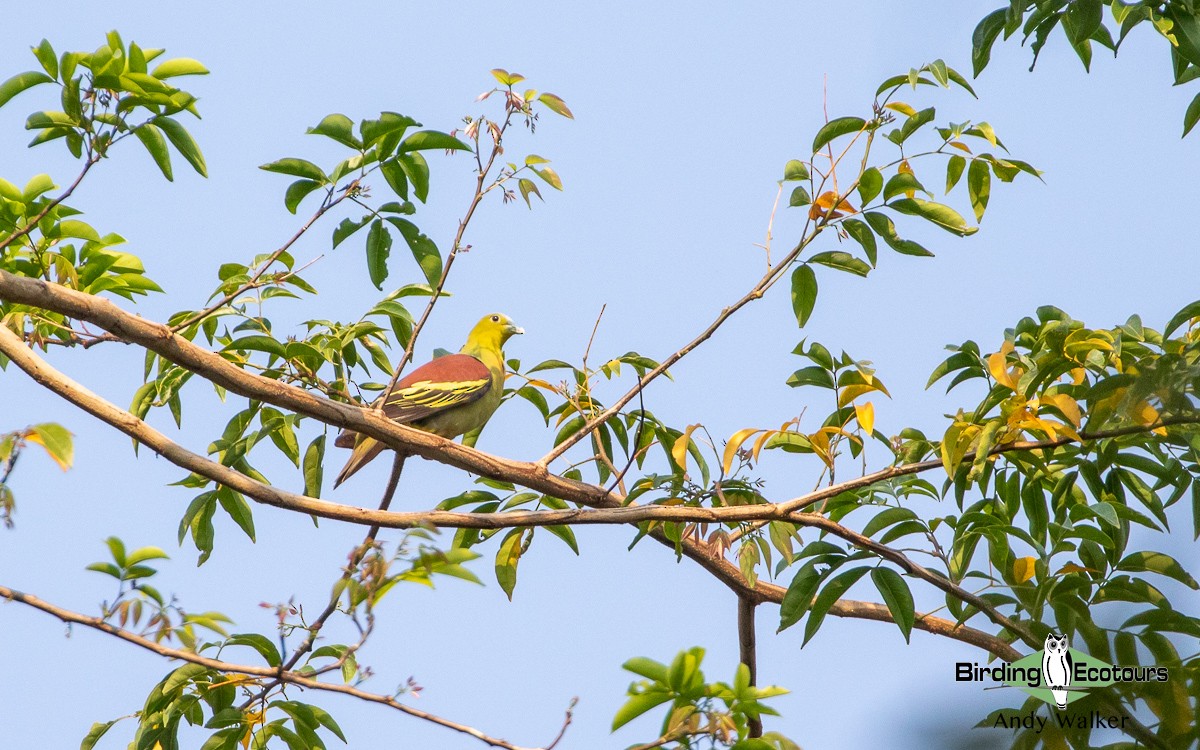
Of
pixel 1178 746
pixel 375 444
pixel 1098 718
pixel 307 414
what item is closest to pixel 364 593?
pixel 307 414

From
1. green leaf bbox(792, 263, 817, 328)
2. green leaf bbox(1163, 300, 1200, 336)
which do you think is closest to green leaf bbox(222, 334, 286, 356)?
green leaf bbox(792, 263, 817, 328)

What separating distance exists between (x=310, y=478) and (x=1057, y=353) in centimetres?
260

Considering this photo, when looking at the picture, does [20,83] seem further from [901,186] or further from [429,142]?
[901,186]

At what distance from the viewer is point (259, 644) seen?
3.42m

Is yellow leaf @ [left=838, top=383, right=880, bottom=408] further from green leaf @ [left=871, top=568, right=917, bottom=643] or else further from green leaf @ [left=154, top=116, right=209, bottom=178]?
green leaf @ [left=154, top=116, right=209, bottom=178]

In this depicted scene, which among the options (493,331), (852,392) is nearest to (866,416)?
(852,392)

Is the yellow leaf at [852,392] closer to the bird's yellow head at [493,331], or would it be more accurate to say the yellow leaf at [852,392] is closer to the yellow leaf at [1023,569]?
the yellow leaf at [1023,569]

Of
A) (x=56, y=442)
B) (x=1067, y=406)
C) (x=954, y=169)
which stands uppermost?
(x=954, y=169)

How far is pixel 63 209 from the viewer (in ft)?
12.4

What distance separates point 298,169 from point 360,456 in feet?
5.29

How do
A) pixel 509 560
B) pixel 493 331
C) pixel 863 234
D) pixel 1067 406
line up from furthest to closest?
1. pixel 493 331
2. pixel 509 560
3. pixel 863 234
4. pixel 1067 406

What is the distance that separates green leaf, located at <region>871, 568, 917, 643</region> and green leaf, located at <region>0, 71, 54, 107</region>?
8.95 feet

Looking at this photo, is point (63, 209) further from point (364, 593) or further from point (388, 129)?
point (364, 593)

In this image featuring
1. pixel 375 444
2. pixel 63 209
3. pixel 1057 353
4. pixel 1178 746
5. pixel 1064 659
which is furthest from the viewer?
pixel 375 444
